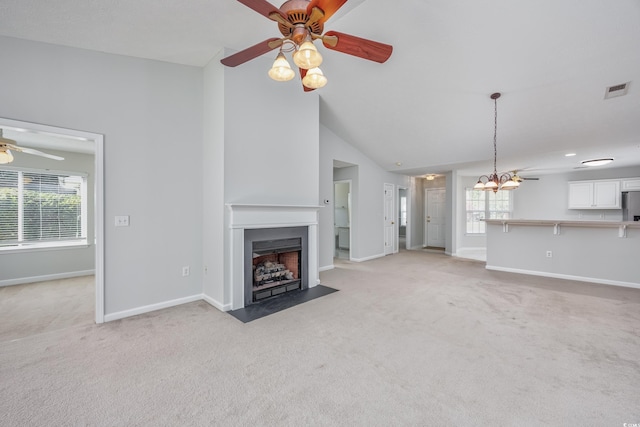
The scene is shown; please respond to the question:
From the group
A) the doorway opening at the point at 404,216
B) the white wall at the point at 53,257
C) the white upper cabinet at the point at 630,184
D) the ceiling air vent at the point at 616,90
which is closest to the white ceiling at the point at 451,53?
the ceiling air vent at the point at 616,90

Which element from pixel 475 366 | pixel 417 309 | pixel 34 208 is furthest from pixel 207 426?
pixel 34 208

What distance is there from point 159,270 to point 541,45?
17.0 ft

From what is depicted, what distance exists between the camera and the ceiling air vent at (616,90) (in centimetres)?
332

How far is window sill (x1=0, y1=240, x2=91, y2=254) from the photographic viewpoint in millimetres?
4203

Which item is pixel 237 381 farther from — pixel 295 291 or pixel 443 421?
pixel 295 291

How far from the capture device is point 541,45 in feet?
9.63

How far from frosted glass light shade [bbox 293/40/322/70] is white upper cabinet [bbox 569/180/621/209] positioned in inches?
343

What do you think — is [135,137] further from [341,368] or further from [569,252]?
[569,252]

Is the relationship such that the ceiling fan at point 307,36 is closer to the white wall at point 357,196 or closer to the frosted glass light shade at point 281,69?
the frosted glass light shade at point 281,69

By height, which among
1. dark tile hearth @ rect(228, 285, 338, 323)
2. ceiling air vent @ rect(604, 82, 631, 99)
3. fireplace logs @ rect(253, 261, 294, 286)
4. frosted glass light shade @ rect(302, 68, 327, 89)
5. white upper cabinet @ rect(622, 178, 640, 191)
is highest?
ceiling air vent @ rect(604, 82, 631, 99)

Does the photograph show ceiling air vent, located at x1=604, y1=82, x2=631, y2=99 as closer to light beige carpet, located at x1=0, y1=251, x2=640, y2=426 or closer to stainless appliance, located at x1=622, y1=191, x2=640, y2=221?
light beige carpet, located at x1=0, y1=251, x2=640, y2=426

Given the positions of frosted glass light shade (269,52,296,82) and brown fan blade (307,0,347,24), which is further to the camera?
frosted glass light shade (269,52,296,82)

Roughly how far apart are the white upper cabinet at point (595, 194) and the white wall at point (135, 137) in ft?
30.3

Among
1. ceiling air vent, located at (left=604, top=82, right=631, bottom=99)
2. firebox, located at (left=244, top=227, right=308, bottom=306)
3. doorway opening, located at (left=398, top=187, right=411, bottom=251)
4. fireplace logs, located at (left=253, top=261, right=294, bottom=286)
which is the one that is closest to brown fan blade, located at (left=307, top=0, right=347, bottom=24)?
firebox, located at (left=244, top=227, right=308, bottom=306)
